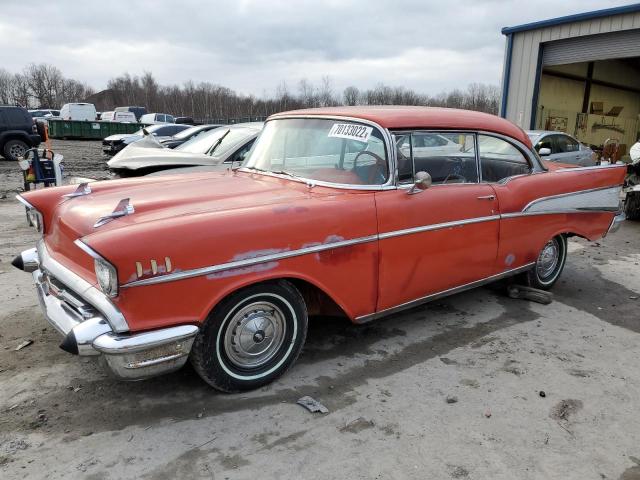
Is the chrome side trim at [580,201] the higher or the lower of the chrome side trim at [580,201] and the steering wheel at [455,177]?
the lower

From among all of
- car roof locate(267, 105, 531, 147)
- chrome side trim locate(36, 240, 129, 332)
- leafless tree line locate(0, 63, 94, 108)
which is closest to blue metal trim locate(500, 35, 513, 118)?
car roof locate(267, 105, 531, 147)

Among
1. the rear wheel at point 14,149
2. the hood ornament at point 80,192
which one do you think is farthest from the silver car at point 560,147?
the rear wheel at point 14,149

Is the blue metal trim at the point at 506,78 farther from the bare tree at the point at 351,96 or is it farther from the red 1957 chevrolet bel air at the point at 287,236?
the bare tree at the point at 351,96

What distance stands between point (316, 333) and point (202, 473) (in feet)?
5.48

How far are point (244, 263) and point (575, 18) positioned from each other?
1223 centimetres

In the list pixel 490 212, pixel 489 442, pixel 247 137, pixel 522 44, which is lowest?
pixel 489 442

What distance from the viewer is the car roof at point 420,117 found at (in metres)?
3.47

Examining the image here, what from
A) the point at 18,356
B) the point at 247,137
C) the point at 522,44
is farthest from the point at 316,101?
the point at 18,356

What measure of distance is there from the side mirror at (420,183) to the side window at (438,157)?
93 mm

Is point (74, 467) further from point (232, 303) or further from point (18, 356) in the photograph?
point (18, 356)

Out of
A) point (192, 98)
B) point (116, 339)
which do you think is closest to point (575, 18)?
point (116, 339)

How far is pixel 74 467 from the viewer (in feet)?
7.56

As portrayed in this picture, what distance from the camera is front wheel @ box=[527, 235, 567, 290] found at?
15.4 ft

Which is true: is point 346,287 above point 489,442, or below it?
above
